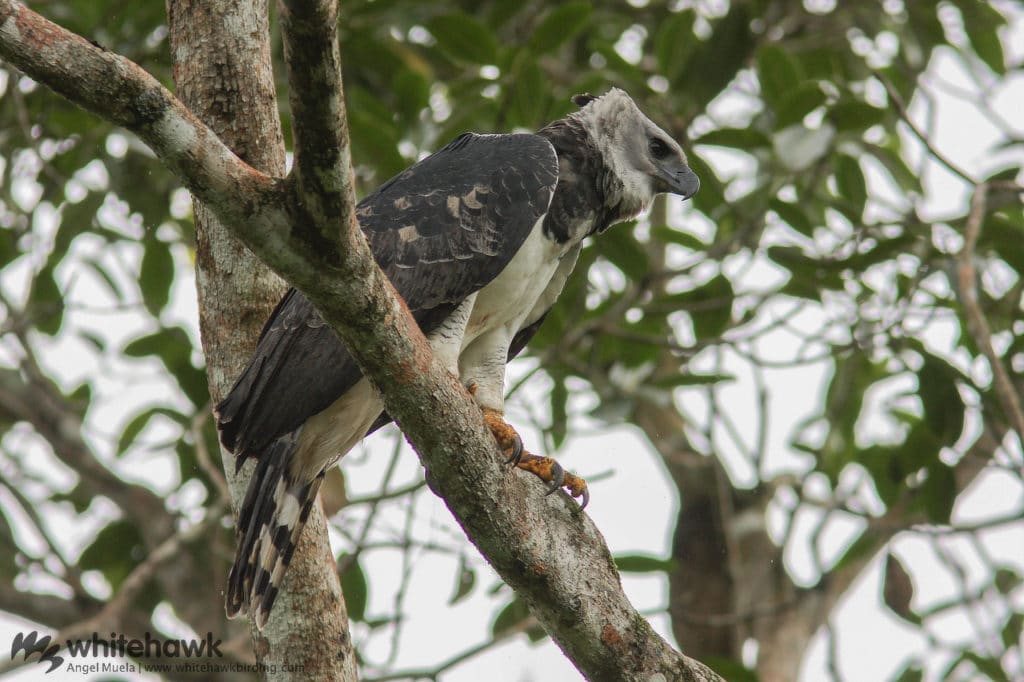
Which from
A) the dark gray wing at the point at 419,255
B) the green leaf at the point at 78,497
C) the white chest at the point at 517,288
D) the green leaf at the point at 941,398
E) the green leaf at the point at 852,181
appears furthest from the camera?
the green leaf at the point at 78,497

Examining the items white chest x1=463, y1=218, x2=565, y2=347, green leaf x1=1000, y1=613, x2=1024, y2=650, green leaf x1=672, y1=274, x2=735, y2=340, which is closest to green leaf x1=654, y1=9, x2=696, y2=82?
green leaf x1=672, y1=274, x2=735, y2=340

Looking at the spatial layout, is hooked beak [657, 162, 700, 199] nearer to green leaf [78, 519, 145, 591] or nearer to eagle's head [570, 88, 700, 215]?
eagle's head [570, 88, 700, 215]

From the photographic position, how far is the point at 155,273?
187 inches

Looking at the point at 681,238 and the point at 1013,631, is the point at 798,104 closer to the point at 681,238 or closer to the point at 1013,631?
the point at 681,238

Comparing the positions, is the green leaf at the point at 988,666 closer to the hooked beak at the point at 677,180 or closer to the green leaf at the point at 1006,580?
the green leaf at the point at 1006,580

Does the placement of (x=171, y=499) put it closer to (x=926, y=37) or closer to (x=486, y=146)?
(x=486, y=146)

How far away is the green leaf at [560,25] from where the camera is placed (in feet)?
13.7

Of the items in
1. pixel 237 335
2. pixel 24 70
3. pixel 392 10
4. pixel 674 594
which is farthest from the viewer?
pixel 674 594

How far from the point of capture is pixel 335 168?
1.94 meters

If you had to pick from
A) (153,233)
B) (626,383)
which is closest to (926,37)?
(626,383)

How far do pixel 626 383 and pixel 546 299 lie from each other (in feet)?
4.33

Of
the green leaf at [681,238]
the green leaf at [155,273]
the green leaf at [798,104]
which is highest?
the green leaf at [155,273]

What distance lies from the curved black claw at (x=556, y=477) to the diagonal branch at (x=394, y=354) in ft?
0.14

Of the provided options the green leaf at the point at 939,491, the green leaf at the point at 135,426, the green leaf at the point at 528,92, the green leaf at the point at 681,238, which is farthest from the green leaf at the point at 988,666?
the green leaf at the point at 135,426
